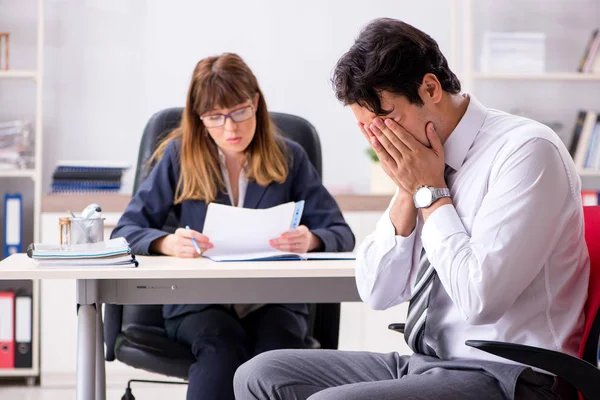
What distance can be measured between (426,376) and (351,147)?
2.55 m

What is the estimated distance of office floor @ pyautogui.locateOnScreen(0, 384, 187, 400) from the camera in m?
3.36

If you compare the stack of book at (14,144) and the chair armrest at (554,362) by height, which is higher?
the stack of book at (14,144)

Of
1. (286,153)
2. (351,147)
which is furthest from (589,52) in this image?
(286,153)

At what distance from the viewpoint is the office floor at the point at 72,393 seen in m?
3.36

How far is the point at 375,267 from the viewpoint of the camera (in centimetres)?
164

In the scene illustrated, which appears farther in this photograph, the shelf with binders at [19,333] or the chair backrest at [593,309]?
the shelf with binders at [19,333]

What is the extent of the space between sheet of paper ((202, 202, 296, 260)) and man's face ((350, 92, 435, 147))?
67cm

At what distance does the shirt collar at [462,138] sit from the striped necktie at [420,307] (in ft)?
0.11

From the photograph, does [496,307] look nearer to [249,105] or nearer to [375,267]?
[375,267]

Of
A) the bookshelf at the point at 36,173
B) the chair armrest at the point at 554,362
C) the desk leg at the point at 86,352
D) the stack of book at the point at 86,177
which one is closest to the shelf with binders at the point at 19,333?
the bookshelf at the point at 36,173

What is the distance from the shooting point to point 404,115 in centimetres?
151

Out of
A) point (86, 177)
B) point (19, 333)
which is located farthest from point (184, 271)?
point (19, 333)

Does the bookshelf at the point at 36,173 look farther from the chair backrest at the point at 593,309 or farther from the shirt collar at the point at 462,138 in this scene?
the chair backrest at the point at 593,309

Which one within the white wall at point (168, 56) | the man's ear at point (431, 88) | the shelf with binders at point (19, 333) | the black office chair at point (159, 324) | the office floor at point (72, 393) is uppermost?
the white wall at point (168, 56)
